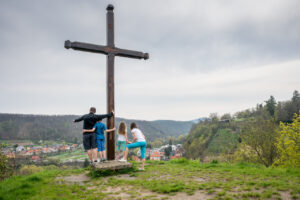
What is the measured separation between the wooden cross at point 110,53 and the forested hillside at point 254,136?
13.7 m

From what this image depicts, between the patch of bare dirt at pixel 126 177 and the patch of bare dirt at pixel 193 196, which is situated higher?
the patch of bare dirt at pixel 193 196

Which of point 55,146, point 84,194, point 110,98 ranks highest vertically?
point 110,98

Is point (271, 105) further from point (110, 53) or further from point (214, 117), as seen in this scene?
point (110, 53)

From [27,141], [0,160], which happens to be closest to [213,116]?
[0,160]

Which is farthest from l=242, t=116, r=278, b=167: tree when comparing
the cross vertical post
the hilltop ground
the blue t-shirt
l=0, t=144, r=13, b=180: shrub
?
l=0, t=144, r=13, b=180: shrub

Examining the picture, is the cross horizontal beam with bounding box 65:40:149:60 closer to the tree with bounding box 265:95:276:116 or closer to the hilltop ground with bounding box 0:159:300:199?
the hilltop ground with bounding box 0:159:300:199

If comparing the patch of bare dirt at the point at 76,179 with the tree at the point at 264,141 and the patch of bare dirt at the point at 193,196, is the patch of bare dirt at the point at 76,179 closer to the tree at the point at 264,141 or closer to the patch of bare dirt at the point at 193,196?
the patch of bare dirt at the point at 193,196

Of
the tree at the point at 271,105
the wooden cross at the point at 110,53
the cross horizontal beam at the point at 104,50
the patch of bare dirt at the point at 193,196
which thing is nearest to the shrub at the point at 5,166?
the wooden cross at the point at 110,53

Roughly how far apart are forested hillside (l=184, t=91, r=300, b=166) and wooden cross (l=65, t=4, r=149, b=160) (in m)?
13.7

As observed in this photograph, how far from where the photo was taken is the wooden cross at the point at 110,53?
712 centimetres

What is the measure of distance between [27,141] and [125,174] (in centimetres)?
15350

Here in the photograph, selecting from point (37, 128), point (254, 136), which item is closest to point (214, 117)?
point (254, 136)

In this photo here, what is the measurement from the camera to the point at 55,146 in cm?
12406

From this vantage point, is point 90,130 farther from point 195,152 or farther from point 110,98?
point 195,152
